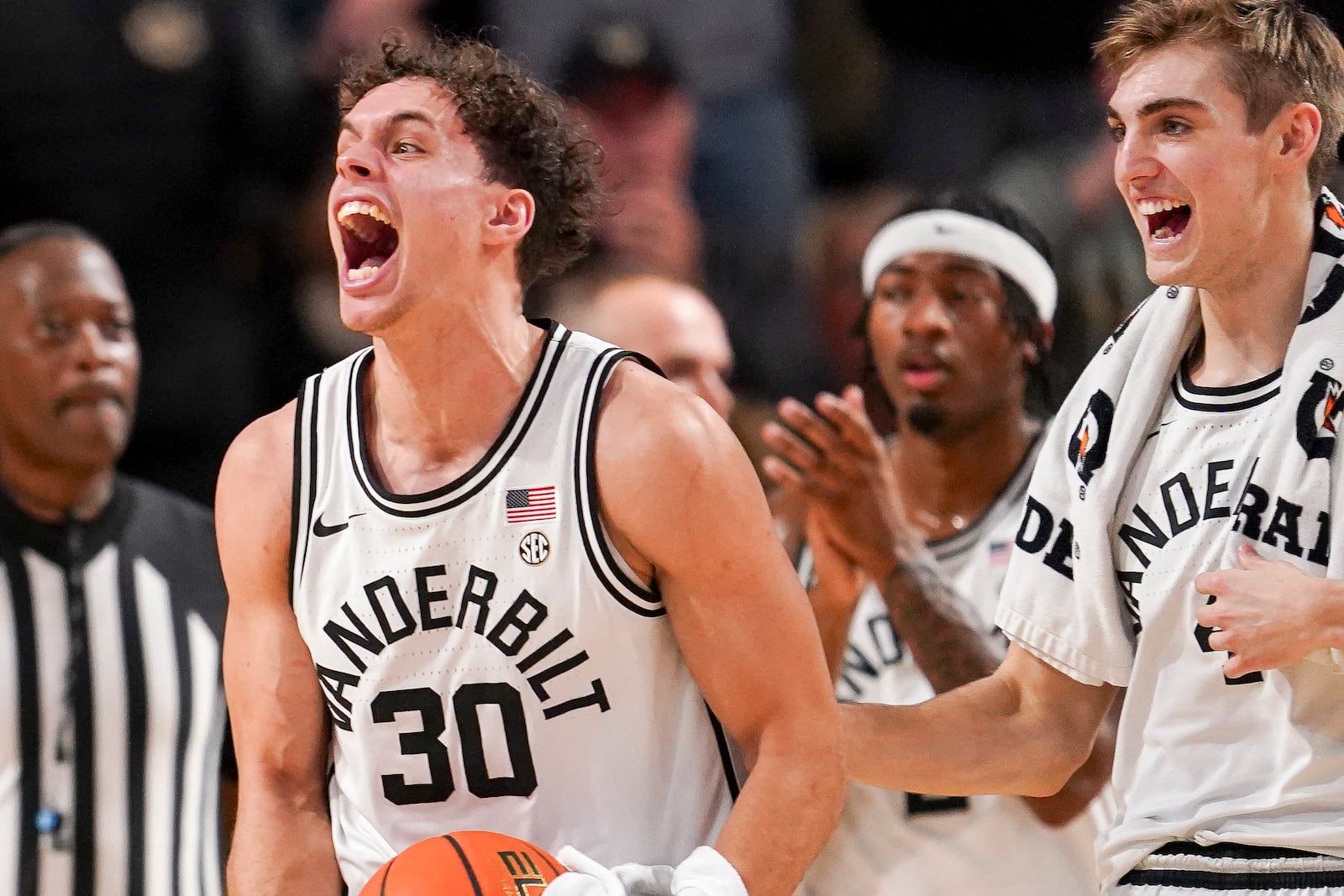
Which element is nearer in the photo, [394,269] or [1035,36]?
[394,269]

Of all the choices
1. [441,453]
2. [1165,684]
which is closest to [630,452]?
[441,453]

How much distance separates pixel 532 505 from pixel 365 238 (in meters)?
0.56

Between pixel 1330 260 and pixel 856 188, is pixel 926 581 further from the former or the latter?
pixel 856 188

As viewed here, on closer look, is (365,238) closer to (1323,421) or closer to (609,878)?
(609,878)

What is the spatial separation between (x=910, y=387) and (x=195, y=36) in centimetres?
282

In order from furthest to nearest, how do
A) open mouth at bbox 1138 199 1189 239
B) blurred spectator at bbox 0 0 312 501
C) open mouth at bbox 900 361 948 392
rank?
blurred spectator at bbox 0 0 312 501
open mouth at bbox 900 361 948 392
open mouth at bbox 1138 199 1189 239

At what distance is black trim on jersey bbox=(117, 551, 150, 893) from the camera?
4.71 metres

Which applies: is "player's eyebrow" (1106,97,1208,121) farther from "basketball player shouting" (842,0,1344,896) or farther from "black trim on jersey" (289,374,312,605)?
"black trim on jersey" (289,374,312,605)

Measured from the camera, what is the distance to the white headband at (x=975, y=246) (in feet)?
15.0

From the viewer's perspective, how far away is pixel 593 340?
312 cm

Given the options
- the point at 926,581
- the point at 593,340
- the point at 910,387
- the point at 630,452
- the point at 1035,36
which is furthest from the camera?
the point at 1035,36

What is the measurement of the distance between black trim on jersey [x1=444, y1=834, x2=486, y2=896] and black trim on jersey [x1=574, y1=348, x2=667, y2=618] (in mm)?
447

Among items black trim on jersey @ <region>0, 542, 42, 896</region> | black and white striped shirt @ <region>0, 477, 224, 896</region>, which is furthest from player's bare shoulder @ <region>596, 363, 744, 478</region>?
black trim on jersey @ <region>0, 542, 42, 896</region>

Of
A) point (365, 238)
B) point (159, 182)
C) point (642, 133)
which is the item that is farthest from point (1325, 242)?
point (159, 182)
